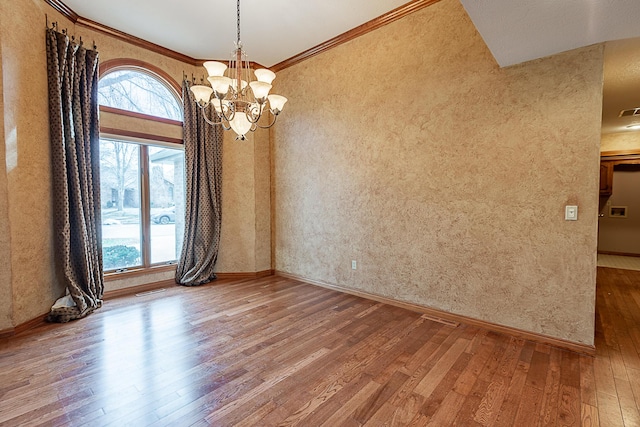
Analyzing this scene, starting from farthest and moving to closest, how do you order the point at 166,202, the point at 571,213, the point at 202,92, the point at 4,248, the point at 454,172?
1. the point at 166,202
2. the point at 454,172
3. the point at 4,248
4. the point at 202,92
5. the point at 571,213

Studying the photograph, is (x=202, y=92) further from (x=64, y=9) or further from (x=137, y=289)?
(x=137, y=289)

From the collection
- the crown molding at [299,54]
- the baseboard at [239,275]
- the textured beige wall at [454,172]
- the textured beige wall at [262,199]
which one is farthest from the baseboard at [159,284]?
the crown molding at [299,54]

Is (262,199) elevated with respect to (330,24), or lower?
lower

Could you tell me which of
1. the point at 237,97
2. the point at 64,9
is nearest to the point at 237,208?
the point at 237,97

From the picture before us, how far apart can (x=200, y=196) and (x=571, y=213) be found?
4.55 m

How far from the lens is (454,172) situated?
3.06 m

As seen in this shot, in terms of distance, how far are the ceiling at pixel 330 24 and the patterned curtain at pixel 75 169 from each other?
0.67m

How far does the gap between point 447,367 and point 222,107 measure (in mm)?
2886

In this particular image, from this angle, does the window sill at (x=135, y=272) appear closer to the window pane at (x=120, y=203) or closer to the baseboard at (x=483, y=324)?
the window pane at (x=120, y=203)

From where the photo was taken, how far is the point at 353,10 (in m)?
3.35

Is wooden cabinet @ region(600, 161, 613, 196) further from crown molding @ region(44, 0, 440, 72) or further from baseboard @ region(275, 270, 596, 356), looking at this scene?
crown molding @ region(44, 0, 440, 72)

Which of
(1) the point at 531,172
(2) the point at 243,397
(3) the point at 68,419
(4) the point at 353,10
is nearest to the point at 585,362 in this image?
(1) the point at 531,172

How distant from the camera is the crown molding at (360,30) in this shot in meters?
3.23

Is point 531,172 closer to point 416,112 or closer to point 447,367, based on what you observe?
point 416,112
